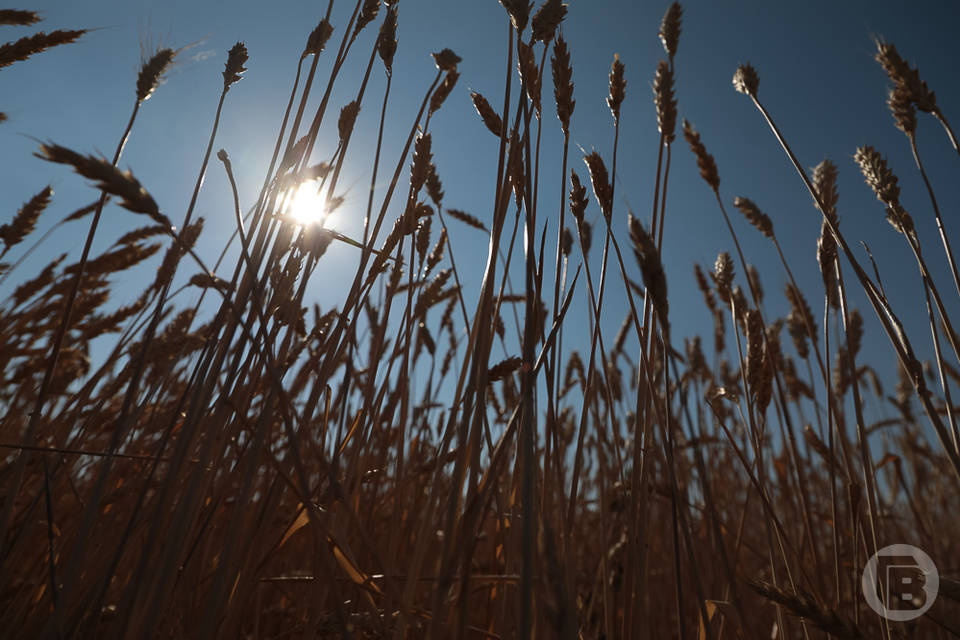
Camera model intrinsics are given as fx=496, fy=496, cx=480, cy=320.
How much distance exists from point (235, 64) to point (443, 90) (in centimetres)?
50

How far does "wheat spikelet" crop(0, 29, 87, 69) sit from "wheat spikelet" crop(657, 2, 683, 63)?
1636mm

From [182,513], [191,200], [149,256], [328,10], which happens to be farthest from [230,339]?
[149,256]

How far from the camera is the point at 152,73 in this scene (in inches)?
48.8

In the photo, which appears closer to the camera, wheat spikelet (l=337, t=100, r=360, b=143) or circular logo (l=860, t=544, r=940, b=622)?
circular logo (l=860, t=544, r=940, b=622)

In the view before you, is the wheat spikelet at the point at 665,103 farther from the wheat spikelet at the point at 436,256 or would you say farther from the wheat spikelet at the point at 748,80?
the wheat spikelet at the point at 436,256

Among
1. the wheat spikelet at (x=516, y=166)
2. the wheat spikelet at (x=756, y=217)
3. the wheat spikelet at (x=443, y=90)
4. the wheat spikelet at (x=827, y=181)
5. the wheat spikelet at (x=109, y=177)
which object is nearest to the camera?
the wheat spikelet at (x=109, y=177)

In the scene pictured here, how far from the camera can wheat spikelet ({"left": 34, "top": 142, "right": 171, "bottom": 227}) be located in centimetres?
51

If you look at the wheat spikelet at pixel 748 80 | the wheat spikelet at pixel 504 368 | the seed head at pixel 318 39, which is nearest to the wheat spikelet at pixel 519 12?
the seed head at pixel 318 39

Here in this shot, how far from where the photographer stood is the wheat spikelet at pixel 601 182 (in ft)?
3.27

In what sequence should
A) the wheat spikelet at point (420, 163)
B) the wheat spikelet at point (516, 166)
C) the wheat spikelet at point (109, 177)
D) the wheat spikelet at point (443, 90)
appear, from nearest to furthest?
1. the wheat spikelet at point (109, 177)
2. the wheat spikelet at point (516, 166)
3. the wheat spikelet at point (420, 163)
4. the wheat spikelet at point (443, 90)

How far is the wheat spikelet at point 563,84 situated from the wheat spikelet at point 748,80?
0.60 meters

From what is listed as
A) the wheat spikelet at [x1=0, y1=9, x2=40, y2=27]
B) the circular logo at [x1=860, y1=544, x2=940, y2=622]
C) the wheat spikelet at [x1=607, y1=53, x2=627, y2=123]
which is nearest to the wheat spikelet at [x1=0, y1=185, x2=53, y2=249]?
the wheat spikelet at [x1=0, y1=9, x2=40, y2=27]

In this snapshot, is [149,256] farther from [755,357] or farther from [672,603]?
[672,603]

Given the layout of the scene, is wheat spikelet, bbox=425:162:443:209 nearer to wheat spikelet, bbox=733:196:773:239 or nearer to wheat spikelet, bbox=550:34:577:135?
wheat spikelet, bbox=550:34:577:135
